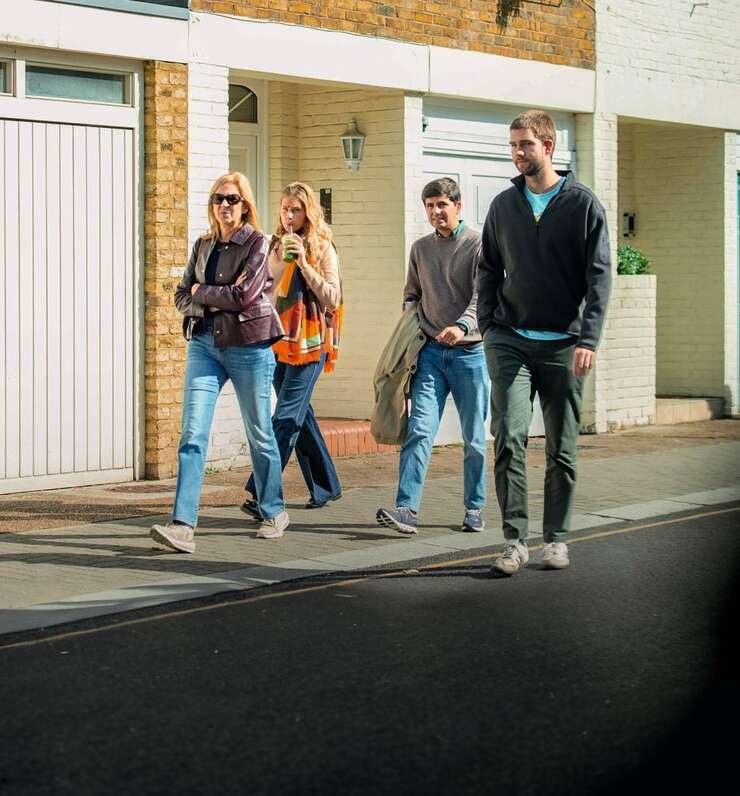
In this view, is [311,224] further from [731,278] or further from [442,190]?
[731,278]

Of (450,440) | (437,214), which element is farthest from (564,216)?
(450,440)

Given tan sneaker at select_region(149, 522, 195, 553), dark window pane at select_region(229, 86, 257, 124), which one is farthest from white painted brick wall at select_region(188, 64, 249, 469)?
tan sneaker at select_region(149, 522, 195, 553)

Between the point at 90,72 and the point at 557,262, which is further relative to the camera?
the point at 90,72

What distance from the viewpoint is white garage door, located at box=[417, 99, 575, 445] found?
48.2 ft

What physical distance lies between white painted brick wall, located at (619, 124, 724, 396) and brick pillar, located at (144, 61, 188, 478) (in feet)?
25.5

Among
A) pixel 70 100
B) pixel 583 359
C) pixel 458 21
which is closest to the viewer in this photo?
pixel 583 359

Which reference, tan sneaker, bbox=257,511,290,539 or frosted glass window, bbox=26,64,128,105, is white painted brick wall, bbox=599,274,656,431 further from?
tan sneaker, bbox=257,511,290,539

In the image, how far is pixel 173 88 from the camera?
1205 cm

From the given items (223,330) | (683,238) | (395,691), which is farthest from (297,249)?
(683,238)

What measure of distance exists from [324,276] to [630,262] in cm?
743

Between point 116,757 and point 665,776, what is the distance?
5.38 feet

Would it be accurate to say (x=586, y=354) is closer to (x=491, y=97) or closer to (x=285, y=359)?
(x=285, y=359)

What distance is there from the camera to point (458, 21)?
48.1 ft

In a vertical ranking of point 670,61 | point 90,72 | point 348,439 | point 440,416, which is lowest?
point 348,439
